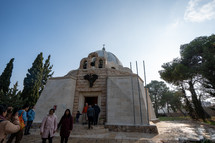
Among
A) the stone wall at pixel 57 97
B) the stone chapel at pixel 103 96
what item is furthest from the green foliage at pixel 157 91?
the stone wall at pixel 57 97

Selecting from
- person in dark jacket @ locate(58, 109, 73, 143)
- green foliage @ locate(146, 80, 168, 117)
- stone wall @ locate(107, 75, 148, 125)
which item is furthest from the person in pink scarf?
green foliage @ locate(146, 80, 168, 117)

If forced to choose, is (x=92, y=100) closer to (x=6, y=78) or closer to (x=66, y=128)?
(x=66, y=128)

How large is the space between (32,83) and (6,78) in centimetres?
402

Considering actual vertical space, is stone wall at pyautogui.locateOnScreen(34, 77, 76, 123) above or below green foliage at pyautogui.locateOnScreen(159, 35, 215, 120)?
below

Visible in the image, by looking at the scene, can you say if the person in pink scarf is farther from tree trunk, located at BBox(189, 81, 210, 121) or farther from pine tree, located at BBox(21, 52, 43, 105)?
tree trunk, located at BBox(189, 81, 210, 121)

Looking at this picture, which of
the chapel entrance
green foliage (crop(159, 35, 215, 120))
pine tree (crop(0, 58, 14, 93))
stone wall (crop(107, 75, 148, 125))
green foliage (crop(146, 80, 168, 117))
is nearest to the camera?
stone wall (crop(107, 75, 148, 125))

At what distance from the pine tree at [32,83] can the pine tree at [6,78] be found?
97.4 inches

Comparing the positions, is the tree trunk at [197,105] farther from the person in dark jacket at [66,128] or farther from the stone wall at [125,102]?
the person in dark jacket at [66,128]

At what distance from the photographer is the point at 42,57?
17312 millimetres

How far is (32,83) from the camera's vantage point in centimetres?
1479

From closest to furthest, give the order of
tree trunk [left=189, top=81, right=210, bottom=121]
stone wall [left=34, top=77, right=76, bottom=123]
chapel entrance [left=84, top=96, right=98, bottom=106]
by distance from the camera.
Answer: stone wall [left=34, top=77, right=76, bottom=123] < chapel entrance [left=84, top=96, right=98, bottom=106] < tree trunk [left=189, top=81, right=210, bottom=121]

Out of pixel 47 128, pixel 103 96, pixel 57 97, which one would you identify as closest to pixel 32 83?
pixel 57 97

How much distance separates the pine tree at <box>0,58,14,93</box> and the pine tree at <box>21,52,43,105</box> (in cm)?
247

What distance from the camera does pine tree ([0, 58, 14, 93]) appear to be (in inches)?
566
